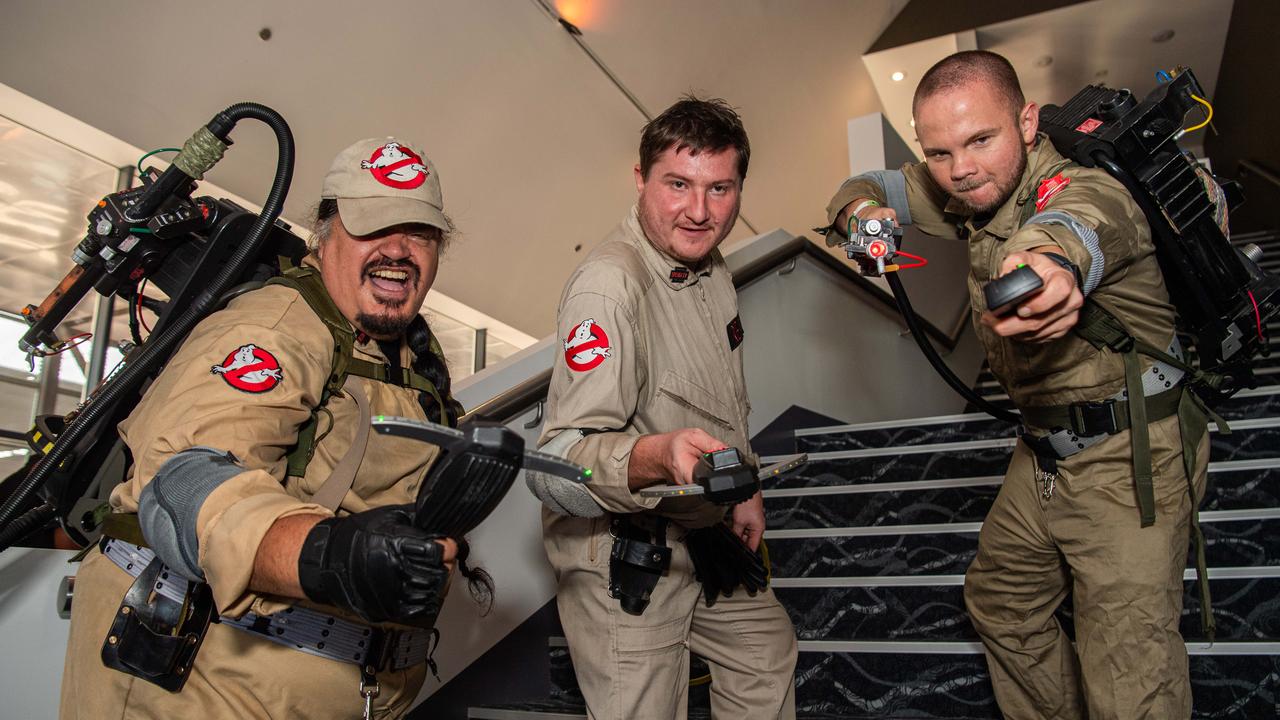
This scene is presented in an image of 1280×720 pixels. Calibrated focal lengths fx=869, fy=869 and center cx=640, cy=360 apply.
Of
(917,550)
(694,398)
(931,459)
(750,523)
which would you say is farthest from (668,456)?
(931,459)

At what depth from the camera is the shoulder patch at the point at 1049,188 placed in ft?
5.71

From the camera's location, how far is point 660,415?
5.78 feet

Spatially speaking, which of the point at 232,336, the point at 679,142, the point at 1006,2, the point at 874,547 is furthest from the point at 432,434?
the point at 1006,2

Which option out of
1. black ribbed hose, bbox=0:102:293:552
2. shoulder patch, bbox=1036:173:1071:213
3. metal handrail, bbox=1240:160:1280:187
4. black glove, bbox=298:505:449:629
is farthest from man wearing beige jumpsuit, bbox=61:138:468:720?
metal handrail, bbox=1240:160:1280:187

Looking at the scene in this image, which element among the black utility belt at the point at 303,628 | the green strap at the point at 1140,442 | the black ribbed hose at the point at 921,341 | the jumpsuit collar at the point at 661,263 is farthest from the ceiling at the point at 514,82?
the green strap at the point at 1140,442

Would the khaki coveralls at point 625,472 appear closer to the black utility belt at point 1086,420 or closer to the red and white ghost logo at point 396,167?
the red and white ghost logo at point 396,167

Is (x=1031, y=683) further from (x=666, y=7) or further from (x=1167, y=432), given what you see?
(x=666, y=7)

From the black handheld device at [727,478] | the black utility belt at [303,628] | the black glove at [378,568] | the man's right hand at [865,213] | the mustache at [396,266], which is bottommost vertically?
the black utility belt at [303,628]

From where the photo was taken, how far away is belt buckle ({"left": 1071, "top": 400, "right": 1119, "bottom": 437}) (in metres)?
1.86

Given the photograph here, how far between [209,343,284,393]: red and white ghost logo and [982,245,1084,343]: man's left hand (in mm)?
1077

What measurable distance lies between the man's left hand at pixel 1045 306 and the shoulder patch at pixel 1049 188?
0.49m

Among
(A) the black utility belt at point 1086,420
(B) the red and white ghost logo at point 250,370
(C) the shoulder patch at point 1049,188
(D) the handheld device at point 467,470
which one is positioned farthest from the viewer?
(A) the black utility belt at point 1086,420

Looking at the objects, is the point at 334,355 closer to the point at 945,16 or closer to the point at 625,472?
the point at 625,472

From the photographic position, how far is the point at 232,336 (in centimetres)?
134
